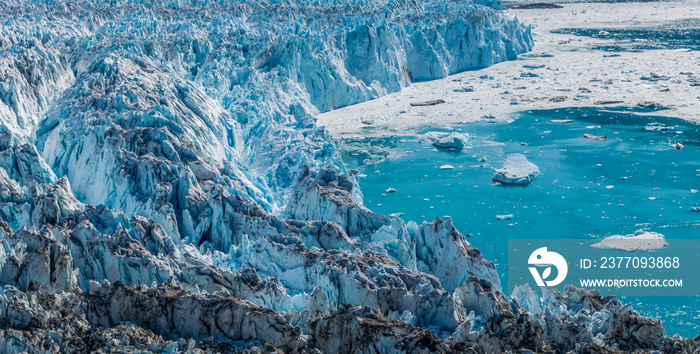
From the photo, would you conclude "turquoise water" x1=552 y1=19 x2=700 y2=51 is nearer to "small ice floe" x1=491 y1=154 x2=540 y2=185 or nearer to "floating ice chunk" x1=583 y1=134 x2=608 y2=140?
"floating ice chunk" x1=583 y1=134 x2=608 y2=140

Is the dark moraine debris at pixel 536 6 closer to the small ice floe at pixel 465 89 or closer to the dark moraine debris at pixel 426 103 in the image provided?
the small ice floe at pixel 465 89

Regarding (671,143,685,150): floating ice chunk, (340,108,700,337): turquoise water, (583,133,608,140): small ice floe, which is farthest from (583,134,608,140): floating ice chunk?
(671,143,685,150): floating ice chunk

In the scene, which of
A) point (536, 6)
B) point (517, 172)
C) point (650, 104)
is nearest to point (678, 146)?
point (650, 104)

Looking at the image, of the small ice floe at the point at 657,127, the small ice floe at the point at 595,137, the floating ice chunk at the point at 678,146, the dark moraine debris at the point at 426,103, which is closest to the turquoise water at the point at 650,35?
the dark moraine debris at the point at 426,103

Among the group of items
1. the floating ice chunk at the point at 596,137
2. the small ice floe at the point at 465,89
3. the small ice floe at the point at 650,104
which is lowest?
the floating ice chunk at the point at 596,137

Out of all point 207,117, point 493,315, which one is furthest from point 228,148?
point 493,315
